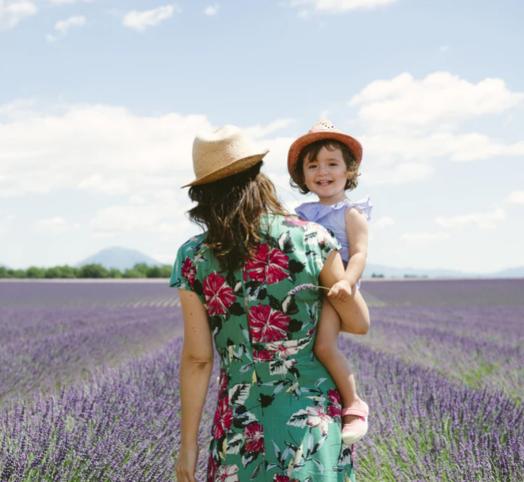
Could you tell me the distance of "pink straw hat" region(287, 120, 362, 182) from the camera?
201 centimetres

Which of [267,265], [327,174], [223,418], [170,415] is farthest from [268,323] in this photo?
[170,415]

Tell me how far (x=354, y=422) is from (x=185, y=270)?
491 millimetres

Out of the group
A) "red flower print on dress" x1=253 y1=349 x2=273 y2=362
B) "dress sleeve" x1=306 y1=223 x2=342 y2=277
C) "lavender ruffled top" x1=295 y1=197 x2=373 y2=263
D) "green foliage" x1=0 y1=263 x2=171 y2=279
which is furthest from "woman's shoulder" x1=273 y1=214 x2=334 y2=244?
"green foliage" x1=0 y1=263 x2=171 y2=279

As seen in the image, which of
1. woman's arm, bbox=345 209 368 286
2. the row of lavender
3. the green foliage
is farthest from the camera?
the green foliage

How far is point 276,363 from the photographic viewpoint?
5.18 feet

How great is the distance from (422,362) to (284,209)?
14.3 feet

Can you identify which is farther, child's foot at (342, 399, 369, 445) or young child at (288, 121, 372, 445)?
young child at (288, 121, 372, 445)

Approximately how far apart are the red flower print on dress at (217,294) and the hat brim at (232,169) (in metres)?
0.21

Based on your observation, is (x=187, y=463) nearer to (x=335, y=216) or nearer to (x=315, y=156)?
(x=335, y=216)

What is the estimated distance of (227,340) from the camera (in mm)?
1633

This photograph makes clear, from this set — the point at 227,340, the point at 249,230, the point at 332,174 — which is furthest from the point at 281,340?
the point at 332,174

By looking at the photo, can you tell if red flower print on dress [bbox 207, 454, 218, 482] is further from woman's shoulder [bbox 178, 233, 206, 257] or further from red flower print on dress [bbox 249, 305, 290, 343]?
woman's shoulder [bbox 178, 233, 206, 257]

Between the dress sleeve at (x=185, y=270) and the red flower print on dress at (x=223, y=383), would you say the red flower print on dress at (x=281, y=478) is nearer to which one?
the red flower print on dress at (x=223, y=383)

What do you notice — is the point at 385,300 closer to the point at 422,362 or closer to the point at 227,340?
the point at 422,362
